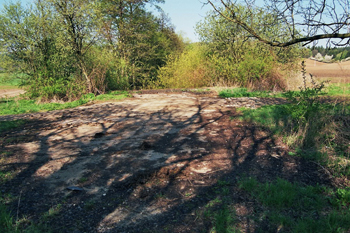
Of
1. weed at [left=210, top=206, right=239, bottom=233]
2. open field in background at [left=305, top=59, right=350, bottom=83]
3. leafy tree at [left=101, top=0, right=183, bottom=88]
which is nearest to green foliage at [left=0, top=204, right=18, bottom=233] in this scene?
weed at [left=210, top=206, right=239, bottom=233]

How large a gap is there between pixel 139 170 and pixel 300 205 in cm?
225

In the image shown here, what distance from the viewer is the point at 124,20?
1766cm

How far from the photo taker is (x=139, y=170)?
3928 mm

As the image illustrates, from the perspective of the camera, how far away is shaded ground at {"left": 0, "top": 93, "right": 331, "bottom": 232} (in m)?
2.89

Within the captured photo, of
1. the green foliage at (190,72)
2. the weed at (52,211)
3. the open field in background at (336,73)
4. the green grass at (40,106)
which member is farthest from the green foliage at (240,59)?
the weed at (52,211)

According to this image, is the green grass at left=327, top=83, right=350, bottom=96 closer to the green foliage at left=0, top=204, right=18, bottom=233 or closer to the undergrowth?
the undergrowth

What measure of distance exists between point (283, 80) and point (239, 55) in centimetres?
298

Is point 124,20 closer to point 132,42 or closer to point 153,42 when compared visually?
point 132,42

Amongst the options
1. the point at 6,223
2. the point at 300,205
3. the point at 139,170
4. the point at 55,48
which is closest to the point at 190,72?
the point at 55,48

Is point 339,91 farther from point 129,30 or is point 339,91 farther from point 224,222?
point 129,30

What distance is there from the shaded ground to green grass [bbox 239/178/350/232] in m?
0.16

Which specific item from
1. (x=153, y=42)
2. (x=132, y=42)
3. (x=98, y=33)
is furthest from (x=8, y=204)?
(x=153, y=42)

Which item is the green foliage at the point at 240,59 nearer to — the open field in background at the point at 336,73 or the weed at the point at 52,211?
the open field in background at the point at 336,73

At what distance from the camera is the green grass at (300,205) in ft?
8.79
